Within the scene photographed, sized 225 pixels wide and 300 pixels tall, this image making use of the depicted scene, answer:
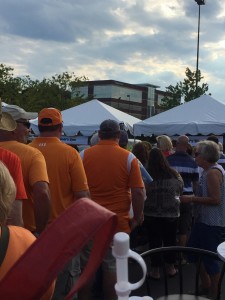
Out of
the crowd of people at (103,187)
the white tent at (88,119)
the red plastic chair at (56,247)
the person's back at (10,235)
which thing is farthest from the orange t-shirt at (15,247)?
the white tent at (88,119)

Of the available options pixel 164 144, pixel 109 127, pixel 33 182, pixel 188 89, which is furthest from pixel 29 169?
pixel 188 89

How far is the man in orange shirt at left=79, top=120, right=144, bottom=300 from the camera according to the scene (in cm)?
412

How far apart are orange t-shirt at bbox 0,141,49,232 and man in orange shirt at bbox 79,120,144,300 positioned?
103 cm

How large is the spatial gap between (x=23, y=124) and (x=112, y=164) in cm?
96

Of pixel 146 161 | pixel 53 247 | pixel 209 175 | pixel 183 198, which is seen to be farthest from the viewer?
pixel 146 161

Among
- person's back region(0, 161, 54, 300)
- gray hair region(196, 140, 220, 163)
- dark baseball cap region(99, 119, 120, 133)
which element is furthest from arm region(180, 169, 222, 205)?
person's back region(0, 161, 54, 300)

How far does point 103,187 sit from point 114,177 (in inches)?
5.9

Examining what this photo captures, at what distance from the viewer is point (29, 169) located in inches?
124

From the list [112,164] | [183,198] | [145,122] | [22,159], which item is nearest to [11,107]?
[22,159]

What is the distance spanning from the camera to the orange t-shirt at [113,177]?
411 cm

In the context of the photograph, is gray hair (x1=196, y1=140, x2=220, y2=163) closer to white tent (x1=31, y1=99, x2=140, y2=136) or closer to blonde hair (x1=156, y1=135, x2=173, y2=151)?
blonde hair (x1=156, y1=135, x2=173, y2=151)

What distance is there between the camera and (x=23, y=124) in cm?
356

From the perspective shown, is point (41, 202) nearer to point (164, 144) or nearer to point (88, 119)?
point (164, 144)

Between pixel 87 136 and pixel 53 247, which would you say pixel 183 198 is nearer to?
pixel 53 247
